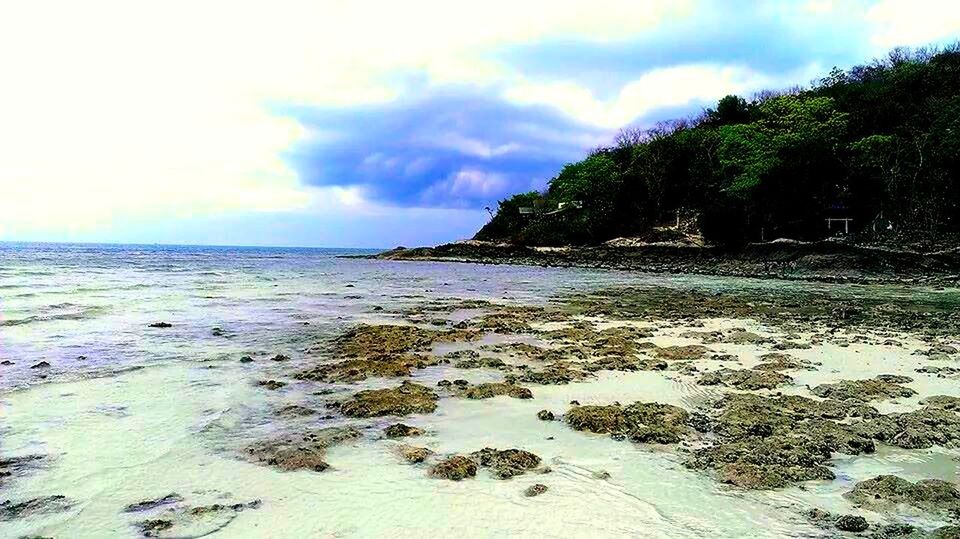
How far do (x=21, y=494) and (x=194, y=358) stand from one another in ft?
19.4

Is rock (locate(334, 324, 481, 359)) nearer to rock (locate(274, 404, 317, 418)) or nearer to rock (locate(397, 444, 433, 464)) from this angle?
rock (locate(274, 404, 317, 418))

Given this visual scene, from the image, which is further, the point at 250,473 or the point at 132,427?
the point at 132,427

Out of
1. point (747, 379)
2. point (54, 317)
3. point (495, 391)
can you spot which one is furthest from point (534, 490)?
point (54, 317)

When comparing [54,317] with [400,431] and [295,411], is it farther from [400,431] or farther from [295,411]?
[400,431]

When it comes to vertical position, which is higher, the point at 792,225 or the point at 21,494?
the point at 792,225

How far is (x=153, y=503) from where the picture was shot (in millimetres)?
4527

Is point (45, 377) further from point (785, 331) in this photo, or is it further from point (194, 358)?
point (785, 331)

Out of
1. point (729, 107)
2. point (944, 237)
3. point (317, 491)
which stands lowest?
point (317, 491)

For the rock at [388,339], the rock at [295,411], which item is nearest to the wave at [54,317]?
the rock at [388,339]

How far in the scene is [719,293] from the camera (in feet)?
76.8

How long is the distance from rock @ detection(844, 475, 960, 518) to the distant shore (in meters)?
29.0

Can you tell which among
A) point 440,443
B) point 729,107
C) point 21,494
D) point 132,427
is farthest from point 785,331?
point 729,107

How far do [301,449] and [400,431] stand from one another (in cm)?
100

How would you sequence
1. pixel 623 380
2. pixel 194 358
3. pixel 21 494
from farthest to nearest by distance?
pixel 194 358 → pixel 623 380 → pixel 21 494
